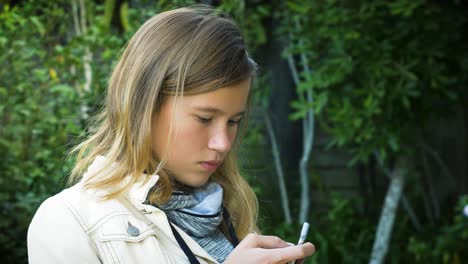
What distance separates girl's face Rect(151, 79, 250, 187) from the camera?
5.86ft

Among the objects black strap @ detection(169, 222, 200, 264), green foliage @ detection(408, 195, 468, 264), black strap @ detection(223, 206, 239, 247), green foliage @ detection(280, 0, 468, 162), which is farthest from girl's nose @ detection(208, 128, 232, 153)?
green foliage @ detection(408, 195, 468, 264)

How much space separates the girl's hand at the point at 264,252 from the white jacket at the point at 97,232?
0.59 ft

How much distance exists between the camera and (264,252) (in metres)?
1.66

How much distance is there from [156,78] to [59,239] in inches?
18.2

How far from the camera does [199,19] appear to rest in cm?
191

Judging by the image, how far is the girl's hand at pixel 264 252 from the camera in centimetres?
164

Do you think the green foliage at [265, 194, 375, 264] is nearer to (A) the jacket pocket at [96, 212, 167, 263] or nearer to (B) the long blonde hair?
(B) the long blonde hair

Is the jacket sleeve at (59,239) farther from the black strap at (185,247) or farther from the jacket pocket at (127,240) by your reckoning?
the black strap at (185,247)

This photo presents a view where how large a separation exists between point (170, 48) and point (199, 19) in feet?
0.44

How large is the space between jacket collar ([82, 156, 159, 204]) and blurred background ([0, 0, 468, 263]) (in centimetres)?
180

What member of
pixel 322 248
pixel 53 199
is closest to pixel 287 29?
pixel 322 248

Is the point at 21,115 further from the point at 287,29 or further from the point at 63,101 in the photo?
the point at 287,29

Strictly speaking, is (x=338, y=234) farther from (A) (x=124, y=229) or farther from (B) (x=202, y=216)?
(A) (x=124, y=229)

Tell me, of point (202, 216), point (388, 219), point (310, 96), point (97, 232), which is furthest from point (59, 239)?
point (388, 219)
